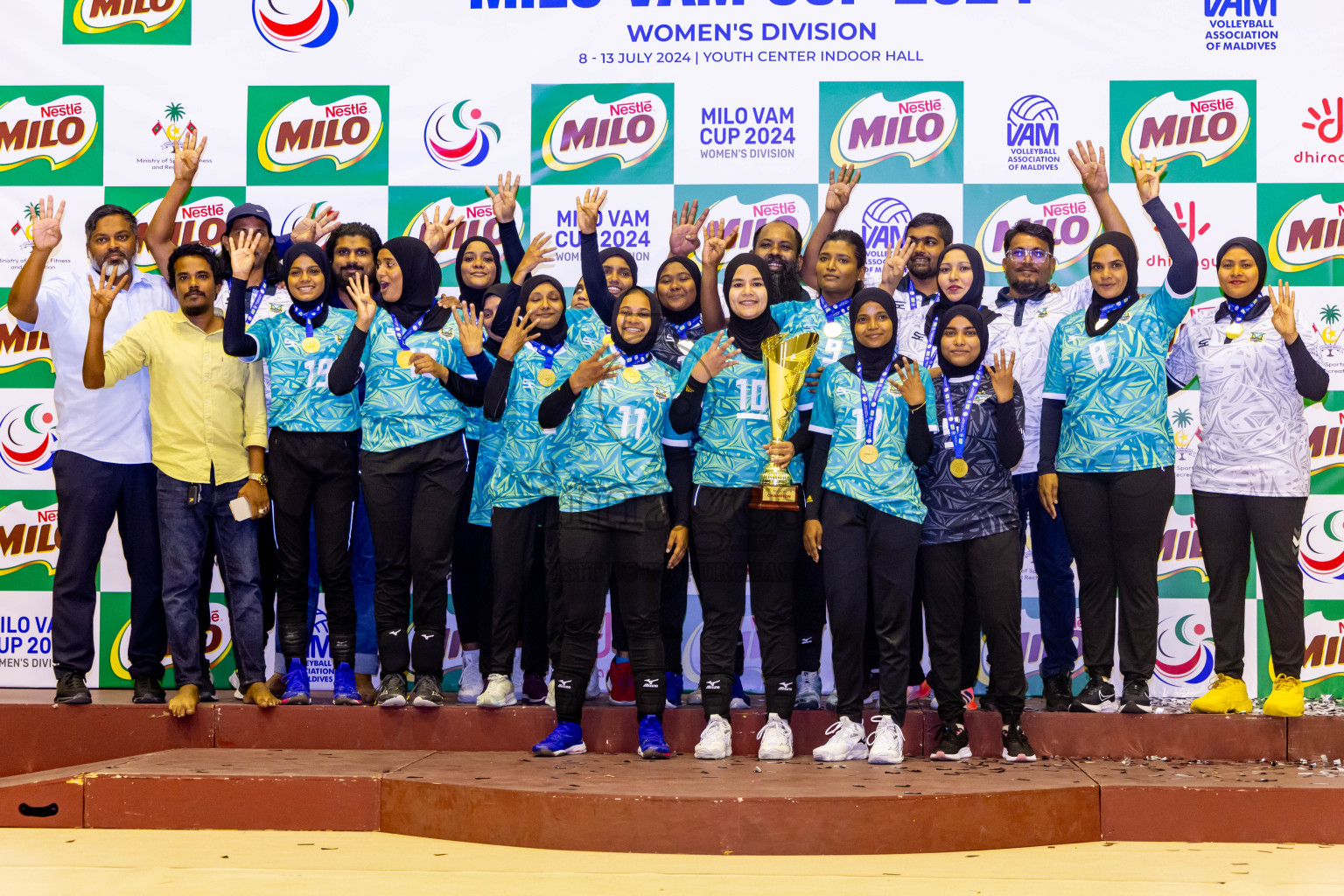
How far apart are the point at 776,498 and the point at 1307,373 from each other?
203 cm

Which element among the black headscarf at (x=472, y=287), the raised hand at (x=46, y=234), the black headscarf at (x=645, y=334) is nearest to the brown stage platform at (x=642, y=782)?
the black headscarf at (x=645, y=334)

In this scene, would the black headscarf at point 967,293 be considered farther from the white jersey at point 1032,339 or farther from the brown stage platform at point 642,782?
the brown stage platform at point 642,782

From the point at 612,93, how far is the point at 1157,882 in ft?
12.9

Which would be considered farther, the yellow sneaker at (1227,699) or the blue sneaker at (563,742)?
the yellow sneaker at (1227,699)

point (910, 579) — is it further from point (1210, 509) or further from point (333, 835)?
point (333, 835)

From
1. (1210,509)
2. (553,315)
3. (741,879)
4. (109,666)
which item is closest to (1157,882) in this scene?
(741,879)

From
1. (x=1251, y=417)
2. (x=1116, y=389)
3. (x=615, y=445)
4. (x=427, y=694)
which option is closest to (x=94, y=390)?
(x=427, y=694)

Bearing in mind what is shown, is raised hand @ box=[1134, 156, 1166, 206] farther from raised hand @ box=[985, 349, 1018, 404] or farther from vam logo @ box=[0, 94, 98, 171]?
vam logo @ box=[0, 94, 98, 171]

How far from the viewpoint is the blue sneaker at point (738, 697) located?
15.1 ft

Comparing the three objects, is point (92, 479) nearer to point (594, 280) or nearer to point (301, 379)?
point (301, 379)

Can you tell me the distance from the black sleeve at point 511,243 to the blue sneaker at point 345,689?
1.72 m

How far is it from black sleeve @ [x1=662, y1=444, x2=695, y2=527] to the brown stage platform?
30.5 inches

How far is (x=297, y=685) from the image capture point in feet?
15.1

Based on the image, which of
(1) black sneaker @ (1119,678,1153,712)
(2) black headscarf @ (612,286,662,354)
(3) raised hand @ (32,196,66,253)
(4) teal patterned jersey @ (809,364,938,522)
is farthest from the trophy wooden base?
(3) raised hand @ (32,196,66,253)
